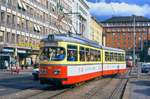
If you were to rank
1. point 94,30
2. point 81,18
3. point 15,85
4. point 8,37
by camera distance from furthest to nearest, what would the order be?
1. point 94,30
2. point 81,18
3. point 8,37
4. point 15,85

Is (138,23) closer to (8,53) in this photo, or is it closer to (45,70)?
(8,53)

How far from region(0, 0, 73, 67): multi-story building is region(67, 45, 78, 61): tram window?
30.0 meters

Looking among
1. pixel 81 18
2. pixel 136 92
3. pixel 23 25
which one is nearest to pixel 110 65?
pixel 136 92

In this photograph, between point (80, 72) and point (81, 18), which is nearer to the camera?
point (80, 72)

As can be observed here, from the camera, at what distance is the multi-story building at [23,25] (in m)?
61.0

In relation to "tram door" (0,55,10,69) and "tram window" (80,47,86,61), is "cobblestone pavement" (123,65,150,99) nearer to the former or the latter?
"tram window" (80,47,86,61)

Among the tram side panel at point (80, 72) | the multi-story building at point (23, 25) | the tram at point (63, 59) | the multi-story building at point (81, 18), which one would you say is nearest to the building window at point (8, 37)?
the multi-story building at point (23, 25)

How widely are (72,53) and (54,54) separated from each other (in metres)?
1.14

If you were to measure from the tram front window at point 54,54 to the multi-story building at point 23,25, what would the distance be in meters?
30.8

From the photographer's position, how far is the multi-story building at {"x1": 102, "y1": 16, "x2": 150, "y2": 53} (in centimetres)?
17926

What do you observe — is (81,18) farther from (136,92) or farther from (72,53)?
(136,92)

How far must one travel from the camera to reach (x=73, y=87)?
23.6m

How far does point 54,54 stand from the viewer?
2102 centimetres

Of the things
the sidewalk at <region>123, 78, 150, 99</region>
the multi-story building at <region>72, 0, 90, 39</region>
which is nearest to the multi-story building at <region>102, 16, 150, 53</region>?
the multi-story building at <region>72, 0, 90, 39</region>
